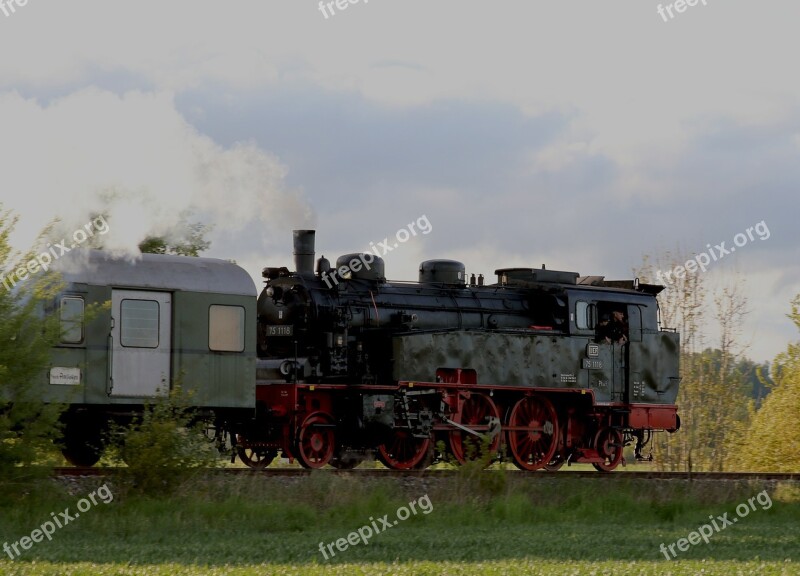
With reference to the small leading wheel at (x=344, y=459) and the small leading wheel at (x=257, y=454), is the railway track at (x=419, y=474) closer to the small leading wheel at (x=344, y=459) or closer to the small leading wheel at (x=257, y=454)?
the small leading wheel at (x=344, y=459)

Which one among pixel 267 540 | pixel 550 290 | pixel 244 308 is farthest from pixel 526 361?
pixel 267 540

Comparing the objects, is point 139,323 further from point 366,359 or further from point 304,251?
point 366,359

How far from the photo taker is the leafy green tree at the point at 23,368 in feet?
48.7

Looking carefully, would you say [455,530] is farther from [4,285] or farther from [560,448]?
[560,448]

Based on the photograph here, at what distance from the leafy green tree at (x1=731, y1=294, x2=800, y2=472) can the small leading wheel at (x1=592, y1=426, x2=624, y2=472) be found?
3.94m

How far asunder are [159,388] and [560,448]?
886 cm

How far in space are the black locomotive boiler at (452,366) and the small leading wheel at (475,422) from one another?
3cm

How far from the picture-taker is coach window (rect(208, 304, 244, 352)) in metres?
18.4

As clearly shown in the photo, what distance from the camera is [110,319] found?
17.4 m

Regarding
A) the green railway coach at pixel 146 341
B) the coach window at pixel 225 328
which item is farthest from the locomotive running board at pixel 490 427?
the coach window at pixel 225 328

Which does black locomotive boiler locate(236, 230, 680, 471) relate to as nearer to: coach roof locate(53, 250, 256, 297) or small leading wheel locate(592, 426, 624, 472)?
small leading wheel locate(592, 426, 624, 472)

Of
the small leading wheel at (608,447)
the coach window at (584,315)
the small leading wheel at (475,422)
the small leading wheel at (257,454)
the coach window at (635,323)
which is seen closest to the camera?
the small leading wheel at (257,454)

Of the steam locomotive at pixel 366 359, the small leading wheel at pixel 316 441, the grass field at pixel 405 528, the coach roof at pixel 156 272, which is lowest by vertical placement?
the grass field at pixel 405 528

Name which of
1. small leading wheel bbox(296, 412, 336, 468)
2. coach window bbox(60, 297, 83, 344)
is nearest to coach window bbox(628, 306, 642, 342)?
small leading wheel bbox(296, 412, 336, 468)
